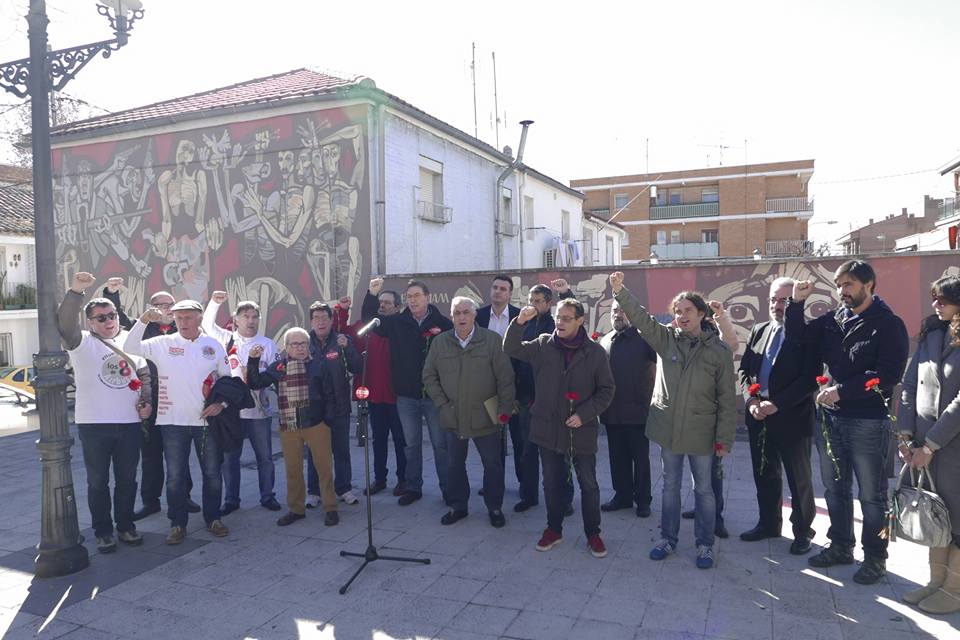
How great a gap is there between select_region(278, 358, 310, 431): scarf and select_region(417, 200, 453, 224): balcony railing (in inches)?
273

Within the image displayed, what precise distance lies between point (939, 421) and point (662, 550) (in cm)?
197

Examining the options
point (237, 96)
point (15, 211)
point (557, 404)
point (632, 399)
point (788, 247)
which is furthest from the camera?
point (788, 247)

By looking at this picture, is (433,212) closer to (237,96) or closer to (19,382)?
(237,96)

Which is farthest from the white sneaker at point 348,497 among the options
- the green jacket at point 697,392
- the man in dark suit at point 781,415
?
the man in dark suit at point 781,415

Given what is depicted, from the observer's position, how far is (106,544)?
5215mm

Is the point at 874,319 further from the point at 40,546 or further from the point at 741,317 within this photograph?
the point at 40,546

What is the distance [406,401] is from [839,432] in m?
3.64

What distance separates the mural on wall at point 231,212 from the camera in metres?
11.1

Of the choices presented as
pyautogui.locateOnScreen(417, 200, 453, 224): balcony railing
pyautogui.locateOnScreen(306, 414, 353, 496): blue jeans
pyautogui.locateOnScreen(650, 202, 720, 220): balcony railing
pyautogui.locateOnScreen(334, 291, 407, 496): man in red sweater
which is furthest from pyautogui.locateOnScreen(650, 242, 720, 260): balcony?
pyautogui.locateOnScreen(306, 414, 353, 496): blue jeans

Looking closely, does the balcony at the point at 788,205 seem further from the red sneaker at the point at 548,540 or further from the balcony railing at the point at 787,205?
the red sneaker at the point at 548,540

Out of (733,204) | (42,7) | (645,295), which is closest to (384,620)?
(42,7)

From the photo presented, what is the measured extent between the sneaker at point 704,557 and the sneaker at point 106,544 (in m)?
4.44

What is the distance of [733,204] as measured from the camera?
4662 centimetres

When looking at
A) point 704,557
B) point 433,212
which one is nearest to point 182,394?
point 704,557
